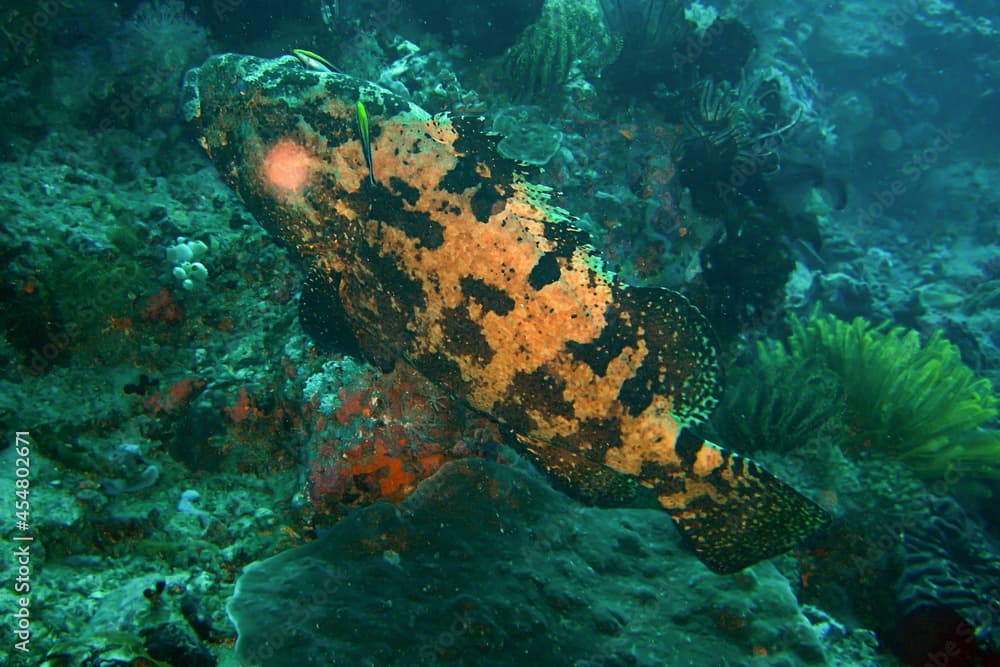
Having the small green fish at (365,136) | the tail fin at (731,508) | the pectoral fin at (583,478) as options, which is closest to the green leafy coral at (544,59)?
the small green fish at (365,136)

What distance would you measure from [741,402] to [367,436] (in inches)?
139

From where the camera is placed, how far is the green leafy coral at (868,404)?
4504 mm

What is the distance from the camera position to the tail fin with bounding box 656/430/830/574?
3.37 meters

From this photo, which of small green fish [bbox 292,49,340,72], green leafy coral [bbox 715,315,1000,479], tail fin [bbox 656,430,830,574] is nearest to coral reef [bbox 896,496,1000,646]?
green leafy coral [bbox 715,315,1000,479]

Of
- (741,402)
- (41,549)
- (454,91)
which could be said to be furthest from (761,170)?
(41,549)

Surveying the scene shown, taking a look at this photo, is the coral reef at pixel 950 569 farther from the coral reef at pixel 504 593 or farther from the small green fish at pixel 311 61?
the small green fish at pixel 311 61

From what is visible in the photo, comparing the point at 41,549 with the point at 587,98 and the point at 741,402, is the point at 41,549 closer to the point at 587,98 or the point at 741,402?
the point at 741,402

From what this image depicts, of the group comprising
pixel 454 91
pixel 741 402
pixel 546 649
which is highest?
pixel 454 91

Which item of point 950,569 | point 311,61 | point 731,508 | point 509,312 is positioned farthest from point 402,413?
point 950,569

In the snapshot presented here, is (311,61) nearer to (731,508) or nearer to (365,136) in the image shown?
(365,136)

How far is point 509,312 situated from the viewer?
339 centimetres

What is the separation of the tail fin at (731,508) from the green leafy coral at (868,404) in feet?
3.99

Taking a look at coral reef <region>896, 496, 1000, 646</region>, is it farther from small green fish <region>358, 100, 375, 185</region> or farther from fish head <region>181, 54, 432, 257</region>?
small green fish <region>358, 100, 375, 185</region>

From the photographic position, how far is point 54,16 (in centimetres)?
461
